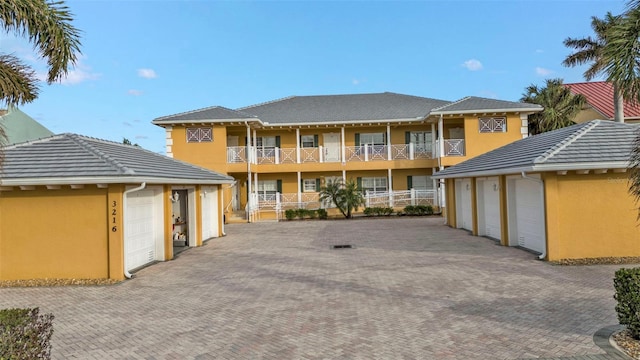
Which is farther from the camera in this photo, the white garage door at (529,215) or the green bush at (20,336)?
the white garage door at (529,215)

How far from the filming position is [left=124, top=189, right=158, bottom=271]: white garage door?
10.2 metres

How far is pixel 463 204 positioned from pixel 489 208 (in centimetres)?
294

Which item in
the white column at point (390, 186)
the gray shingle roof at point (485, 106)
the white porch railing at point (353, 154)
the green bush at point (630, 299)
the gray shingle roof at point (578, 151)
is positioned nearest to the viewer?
the green bush at point (630, 299)

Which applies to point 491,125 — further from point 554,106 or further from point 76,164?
point 76,164

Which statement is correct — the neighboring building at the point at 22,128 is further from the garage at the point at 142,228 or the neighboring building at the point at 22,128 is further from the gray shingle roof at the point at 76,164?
the garage at the point at 142,228

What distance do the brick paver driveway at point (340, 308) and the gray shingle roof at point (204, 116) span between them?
13040mm

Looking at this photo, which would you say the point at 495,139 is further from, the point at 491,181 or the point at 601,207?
the point at 601,207

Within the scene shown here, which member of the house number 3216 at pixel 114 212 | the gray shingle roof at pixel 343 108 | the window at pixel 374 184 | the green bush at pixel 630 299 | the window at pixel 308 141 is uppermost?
the gray shingle roof at pixel 343 108

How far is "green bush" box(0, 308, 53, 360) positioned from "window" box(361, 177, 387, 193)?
2348cm

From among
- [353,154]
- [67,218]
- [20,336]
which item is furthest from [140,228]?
[353,154]

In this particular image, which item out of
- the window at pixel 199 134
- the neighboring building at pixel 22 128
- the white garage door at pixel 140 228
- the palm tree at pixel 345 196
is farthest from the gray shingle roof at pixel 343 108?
the neighboring building at pixel 22 128

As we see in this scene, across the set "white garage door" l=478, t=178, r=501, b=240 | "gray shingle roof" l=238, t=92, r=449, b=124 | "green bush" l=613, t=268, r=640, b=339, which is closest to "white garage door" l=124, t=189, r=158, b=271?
"green bush" l=613, t=268, r=640, b=339

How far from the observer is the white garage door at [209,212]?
16169mm

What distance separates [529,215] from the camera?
11.6 m
